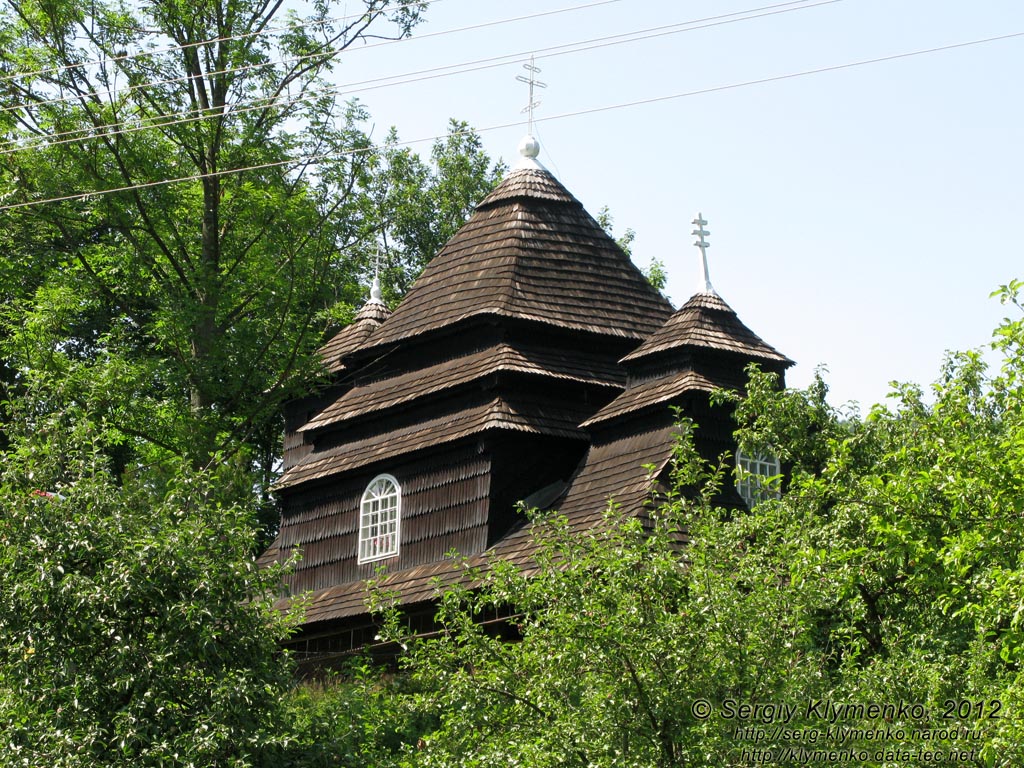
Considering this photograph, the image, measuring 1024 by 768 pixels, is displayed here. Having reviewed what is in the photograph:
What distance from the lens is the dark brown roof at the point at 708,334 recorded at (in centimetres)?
2438

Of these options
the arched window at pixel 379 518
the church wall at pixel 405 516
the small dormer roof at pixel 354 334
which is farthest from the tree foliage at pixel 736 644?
the small dormer roof at pixel 354 334

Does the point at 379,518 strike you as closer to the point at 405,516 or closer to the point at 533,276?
the point at 405,516

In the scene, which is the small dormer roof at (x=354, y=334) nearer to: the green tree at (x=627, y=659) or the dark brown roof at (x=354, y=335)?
the dark brown roof at (x=354, y=335)

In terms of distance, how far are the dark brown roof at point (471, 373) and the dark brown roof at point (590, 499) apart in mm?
1892

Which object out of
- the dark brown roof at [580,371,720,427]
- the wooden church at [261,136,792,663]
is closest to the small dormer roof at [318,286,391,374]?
the wooden church at [261,136,792,663]

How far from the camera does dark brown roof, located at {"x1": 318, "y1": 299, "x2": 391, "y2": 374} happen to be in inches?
1252

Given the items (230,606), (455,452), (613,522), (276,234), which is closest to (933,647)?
(613,522)

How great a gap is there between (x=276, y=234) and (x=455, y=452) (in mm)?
7025

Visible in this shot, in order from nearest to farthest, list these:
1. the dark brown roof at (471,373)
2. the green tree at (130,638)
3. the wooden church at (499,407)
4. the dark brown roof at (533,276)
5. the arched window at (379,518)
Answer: the green tree at (130,638) < the wooden church at (499,407) < the dark brown roof at (471,373) < the arched window at (379,518) < the dark brown roof at (533,276)

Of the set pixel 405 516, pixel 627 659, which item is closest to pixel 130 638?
pixel 627 659

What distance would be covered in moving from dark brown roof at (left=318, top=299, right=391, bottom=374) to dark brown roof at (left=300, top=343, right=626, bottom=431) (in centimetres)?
365

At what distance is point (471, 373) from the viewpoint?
25.5 meters

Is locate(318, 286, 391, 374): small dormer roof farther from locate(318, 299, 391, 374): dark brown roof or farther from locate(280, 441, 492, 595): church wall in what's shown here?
locate(280, 441, 492, 595): church wall

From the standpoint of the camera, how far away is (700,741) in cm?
1241
